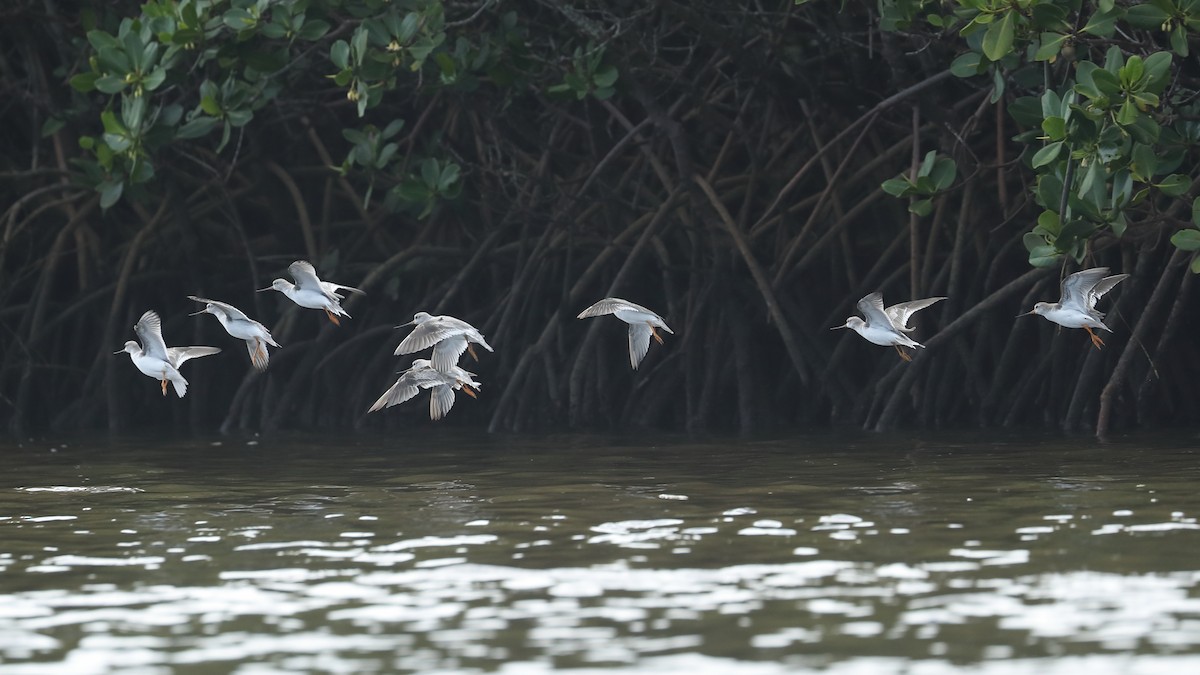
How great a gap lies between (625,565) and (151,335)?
480 centimetres

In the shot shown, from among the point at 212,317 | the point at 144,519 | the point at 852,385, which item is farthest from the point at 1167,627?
the point at 212,317

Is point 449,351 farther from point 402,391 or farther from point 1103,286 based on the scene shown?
point 1103,286

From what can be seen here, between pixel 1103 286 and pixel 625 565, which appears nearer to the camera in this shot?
pixel 625 565

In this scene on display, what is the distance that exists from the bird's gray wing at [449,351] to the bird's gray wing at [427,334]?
353mm

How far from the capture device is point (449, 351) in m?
10.6

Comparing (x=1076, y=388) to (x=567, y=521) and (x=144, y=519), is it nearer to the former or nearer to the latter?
(x=567, y=521)

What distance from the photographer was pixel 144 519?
22.9 feet

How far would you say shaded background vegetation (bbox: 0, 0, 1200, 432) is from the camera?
994 cm

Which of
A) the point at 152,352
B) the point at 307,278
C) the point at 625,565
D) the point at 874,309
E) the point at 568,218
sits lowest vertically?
the point at 625,565

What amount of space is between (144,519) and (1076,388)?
202 inches

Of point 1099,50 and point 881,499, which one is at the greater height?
point 1099,50

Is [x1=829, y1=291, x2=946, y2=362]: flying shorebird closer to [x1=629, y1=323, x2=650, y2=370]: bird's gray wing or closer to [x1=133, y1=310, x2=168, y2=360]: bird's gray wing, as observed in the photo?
[x1=629, y1=323, x2=650, y2=370]: bird's gray wing

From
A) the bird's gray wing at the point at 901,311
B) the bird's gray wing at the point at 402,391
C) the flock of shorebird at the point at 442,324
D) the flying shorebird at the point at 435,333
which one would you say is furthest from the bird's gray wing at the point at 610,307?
the bird's gray wing at the point at 901,311

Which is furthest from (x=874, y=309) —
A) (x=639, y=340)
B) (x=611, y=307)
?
(x=639, y=340)
